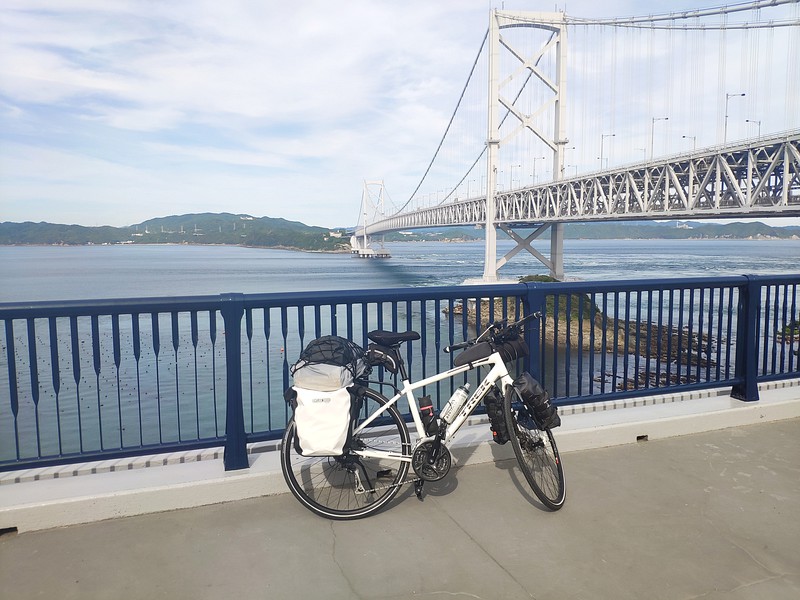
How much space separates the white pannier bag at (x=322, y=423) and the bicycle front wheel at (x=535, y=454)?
87 centimetres

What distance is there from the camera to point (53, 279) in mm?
70125

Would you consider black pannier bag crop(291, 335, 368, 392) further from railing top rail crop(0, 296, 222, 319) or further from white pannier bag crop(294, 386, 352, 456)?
railing top rail crop(0, 296, 222, 319)

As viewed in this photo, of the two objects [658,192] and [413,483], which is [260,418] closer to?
[413,483]

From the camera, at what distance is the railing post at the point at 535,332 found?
410cm

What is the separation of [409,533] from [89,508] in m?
1.51

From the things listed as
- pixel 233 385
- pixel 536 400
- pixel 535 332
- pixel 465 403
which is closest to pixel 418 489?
pixel 465 403

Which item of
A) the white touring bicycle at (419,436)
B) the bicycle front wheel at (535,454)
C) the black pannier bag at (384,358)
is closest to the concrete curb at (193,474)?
the white touring bicycle at (419,436)

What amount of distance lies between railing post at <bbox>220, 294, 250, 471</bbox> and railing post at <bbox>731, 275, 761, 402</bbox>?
3.56 meters

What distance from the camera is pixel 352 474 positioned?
10.7 ft

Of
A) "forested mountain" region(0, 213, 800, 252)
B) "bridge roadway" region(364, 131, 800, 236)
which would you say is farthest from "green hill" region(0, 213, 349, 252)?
"bridge roadway" region(364, 131, 800, 236)

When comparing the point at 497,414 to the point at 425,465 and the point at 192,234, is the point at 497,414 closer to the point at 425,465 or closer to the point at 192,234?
the point at 425,465

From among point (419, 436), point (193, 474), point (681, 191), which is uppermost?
point (681, 191)

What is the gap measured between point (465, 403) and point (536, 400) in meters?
0.36

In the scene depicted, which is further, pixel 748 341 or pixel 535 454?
pixel 748 341
